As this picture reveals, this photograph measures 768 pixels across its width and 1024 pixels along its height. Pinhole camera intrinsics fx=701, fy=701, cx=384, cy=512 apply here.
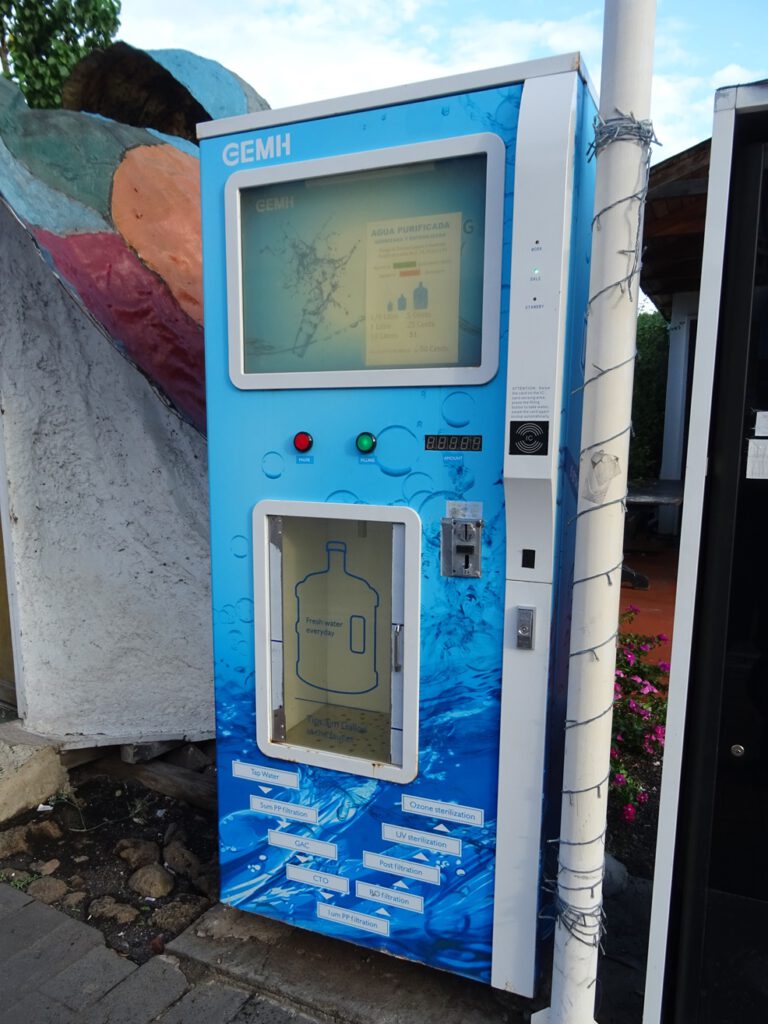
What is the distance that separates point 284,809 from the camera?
211cm

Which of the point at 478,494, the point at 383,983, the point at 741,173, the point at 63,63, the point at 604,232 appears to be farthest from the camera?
the point at 63,63

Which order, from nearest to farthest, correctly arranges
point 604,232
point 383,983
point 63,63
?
point 604,232
point 383,983
point 63,63

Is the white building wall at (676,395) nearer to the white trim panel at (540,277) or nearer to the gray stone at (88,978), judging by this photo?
the white trim panel at (540,277)

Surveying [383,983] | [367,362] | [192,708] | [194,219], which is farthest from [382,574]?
[194,219]

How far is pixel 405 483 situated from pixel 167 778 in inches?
82.4

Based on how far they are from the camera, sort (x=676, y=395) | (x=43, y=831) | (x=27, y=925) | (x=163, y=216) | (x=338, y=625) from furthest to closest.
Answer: (x=676, y=395) → (x=163, y=216) → (x=43, y=831) → (x=27, y=925) → (x=338, y=625)

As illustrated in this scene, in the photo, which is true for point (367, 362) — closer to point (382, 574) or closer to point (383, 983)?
point (382, 574)

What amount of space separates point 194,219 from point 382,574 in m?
2.19

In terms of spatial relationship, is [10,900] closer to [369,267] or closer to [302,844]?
[302,844]

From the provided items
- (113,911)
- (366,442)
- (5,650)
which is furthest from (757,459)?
(5,650)

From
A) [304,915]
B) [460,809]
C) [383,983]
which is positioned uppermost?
[460,809]

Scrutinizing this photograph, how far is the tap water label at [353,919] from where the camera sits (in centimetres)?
201

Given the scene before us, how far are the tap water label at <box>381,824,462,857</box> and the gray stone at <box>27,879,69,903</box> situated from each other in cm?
139

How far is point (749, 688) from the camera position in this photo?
154 cm
